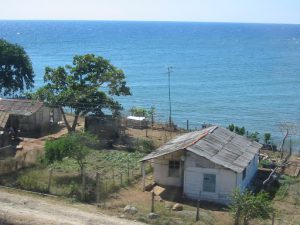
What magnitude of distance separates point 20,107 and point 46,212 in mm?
19909

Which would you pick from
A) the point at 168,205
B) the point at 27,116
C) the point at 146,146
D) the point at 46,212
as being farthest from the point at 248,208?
the point at 27,116

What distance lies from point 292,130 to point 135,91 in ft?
120

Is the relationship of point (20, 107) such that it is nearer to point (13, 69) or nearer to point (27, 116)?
point (27, 116)

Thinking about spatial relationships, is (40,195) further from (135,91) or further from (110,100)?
(135,91)

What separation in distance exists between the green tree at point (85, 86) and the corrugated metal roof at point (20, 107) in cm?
79

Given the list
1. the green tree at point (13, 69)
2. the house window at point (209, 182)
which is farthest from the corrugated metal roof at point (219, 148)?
the green tree at point (13, 69)

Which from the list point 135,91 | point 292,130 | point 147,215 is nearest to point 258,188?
point 147,215

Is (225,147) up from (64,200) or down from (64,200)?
up

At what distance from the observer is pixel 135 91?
269 ft

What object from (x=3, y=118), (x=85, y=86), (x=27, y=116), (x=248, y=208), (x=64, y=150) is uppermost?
(x=85, y=86)

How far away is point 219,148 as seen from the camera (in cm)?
2989

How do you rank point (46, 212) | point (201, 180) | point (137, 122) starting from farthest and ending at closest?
point (137, 122) → point (201, 180) → point (46, 212)

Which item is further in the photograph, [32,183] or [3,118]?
[3,118]

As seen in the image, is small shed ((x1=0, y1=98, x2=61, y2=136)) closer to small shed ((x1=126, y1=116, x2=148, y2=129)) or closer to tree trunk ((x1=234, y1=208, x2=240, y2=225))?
small shed ((x1=126, y1=116, x2=148, y2=129))
